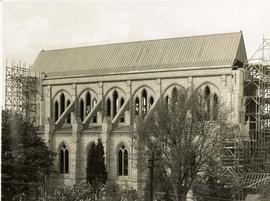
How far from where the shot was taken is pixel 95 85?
164 ft

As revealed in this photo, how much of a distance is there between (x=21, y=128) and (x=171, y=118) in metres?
8.62

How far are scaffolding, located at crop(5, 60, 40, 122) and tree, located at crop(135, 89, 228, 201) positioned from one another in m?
20.8

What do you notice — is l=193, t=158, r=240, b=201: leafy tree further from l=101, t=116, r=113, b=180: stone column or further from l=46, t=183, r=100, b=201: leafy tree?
l=101, t=116, r=113, b=180: stone column

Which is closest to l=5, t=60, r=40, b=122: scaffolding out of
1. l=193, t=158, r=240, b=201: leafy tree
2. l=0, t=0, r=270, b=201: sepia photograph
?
l=0, t=0, r=270, b=201: sepia photograph

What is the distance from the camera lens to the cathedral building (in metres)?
43.9

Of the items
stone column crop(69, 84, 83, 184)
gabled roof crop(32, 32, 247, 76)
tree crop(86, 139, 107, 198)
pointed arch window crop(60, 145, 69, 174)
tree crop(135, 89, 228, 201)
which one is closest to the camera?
tree crop(135, 89, 228, 201)

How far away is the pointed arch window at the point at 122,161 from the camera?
1730 inches

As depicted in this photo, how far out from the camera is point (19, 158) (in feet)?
97.8

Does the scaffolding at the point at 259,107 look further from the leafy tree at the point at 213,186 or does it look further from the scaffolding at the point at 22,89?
the scaffolding at the point at 22,89

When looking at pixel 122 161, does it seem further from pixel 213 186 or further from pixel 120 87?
pixel 213 186

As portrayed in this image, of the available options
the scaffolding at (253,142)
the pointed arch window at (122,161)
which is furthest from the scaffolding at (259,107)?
the pointed arch window at (122,161)

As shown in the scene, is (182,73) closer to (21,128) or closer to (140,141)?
(140,141)

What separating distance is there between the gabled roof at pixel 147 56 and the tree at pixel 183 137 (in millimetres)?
11675

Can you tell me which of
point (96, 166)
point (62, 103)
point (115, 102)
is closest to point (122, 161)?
point (96, 166)
